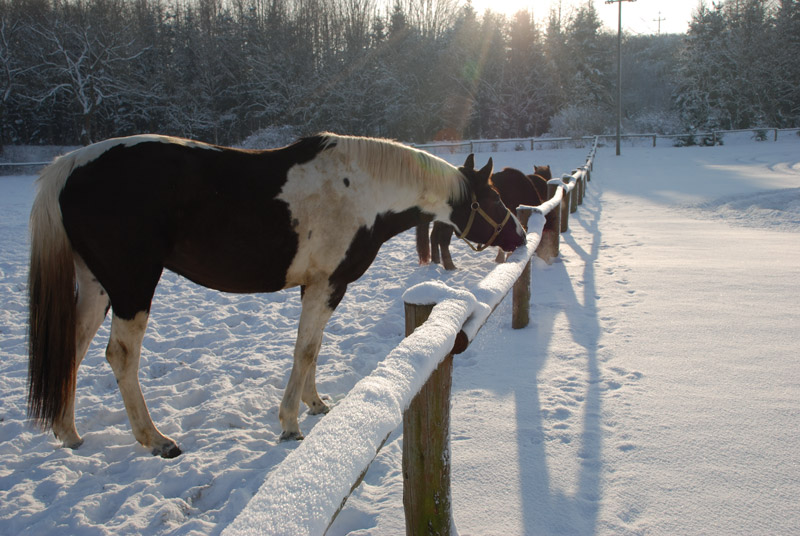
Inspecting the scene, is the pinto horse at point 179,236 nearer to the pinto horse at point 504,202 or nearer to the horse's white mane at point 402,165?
the horse's white mane at point 402,165

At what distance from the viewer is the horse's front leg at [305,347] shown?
9.84 ft

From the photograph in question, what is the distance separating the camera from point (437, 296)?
71.2 inches

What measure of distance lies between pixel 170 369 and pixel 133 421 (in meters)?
1.18

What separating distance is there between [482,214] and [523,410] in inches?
61.7

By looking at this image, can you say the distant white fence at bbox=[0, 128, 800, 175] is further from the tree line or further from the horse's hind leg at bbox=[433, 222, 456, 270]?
the horse's hind leg at bbox=[433, 222, 456, 270]

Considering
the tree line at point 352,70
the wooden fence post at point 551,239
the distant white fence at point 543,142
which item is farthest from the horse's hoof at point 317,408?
the tree line at point 352,70

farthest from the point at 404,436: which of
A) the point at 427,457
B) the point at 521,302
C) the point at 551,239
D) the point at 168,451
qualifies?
the point at 551,239

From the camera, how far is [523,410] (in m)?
2.91

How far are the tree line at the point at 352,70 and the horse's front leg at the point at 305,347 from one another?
2738 centimetres

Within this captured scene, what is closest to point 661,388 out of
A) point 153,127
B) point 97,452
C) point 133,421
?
point 133,421

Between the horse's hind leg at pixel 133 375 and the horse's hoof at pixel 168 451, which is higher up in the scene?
the horse's hind leg at pixel 133 375

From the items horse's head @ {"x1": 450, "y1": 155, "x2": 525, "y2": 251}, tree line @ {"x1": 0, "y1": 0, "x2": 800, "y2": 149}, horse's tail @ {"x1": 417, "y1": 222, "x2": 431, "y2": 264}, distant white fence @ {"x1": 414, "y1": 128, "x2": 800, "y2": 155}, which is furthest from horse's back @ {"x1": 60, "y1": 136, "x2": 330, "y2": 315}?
tree line @ {"x1": 0, "y1": 0, "x2": 800, "y2": 149}

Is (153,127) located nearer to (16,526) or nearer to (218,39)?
(218,39)

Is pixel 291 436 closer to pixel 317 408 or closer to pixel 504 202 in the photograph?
pixel 317 408
